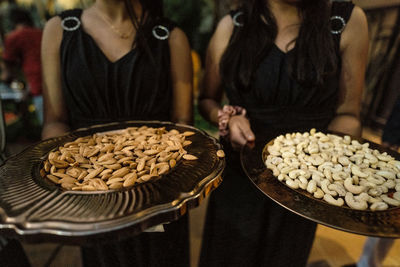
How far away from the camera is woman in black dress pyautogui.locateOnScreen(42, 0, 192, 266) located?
106cm

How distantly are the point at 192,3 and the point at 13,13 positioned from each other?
2772mm

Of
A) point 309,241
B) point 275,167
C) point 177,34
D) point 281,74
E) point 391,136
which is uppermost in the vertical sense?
point 177,34

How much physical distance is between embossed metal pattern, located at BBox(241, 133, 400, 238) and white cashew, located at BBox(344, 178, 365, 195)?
0.25ft

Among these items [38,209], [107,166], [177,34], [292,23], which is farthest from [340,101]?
[38,209]

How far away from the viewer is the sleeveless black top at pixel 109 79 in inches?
41.6

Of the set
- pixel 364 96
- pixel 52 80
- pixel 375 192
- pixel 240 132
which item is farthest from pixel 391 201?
pixel 364 96

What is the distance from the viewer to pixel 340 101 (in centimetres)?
115

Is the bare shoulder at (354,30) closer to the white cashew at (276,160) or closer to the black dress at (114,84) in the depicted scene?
the white cashew at (276,160)

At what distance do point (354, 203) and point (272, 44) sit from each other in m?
0.77

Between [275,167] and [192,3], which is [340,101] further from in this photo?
[192,3]

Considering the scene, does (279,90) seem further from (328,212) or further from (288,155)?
(328,212)

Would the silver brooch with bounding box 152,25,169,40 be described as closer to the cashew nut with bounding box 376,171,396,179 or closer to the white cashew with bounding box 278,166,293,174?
the white cashew with bounding box 278,166,293,174

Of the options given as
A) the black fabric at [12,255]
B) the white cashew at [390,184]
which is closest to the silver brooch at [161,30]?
the white cashew at [390,184]

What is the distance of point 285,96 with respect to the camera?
3.55 feet
